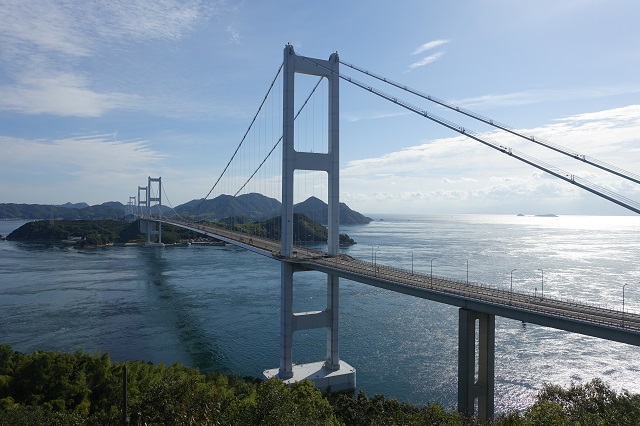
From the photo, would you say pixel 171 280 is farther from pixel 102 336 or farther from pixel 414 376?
pixel 414 376

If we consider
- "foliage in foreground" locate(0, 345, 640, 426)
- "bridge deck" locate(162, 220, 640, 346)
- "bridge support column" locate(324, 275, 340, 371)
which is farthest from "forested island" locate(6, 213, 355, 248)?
"foliage in foreground" locate(0, 345, 640, 426)

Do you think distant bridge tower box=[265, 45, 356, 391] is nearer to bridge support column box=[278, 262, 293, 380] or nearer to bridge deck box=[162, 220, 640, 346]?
bridge support column box=[278, 262, 293, 380]

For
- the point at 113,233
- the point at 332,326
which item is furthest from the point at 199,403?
the point at 113,233

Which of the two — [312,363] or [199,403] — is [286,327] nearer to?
[312,363]

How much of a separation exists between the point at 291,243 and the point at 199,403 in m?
10.1

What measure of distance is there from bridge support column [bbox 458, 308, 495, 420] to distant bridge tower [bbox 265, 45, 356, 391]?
6.48m

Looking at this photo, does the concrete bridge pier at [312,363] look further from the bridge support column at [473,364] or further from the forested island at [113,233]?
the forested island at [113,233]

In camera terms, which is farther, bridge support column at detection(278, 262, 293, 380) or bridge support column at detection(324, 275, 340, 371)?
bridge support column at detection(324, 275, 340, 371)

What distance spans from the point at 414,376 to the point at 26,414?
13.3 m

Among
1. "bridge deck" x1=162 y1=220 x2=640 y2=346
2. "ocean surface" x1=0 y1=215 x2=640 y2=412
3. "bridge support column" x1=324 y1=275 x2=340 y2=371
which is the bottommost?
"ocean surface" x1=0 y1=215 x2=640 y2=412

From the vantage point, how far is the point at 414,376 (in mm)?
18000

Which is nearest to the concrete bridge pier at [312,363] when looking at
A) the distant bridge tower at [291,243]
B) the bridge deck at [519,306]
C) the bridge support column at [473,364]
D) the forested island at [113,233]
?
the distant bridge tower at [291,243]

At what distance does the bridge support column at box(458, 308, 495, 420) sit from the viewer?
11562 millimetres

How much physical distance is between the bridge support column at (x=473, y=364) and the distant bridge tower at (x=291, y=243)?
6.48 m
